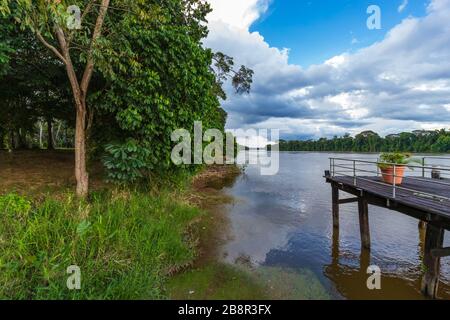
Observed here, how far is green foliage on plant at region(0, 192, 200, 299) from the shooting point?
4.31m

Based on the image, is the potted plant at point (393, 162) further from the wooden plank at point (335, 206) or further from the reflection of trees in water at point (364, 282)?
the reflection of trees in water at point (364, 282)

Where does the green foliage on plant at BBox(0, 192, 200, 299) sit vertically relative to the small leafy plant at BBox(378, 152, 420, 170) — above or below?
below

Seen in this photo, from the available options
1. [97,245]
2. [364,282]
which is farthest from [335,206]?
[97,245]

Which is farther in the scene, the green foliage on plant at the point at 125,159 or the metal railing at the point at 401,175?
the green foliage on plant at the point at 125,159

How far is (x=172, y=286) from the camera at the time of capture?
5.57 m

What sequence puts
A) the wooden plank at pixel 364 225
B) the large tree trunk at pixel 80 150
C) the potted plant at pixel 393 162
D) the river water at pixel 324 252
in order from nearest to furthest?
the river water at pixel 324 252
the large tree trunk at pixel 80 150
the potted plant at pixel 393 162
the wooden plank at pixel 364 225

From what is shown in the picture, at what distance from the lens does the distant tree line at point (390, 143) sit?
2469 inches

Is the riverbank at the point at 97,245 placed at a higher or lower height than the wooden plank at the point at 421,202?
lower

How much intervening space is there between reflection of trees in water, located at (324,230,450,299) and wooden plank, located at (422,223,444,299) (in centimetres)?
32

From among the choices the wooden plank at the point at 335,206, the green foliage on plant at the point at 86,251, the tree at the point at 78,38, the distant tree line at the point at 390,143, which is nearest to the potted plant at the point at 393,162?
the wooden plank at the point at 335,206

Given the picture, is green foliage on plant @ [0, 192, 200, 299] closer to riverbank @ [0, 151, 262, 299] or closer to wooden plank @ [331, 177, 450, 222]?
riverbank @ [0, 151, 262, 299]

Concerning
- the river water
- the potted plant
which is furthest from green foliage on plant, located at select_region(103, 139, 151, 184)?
the potted plant

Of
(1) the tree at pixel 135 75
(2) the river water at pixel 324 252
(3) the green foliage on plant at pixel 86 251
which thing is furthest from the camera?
(1) the tree at pixel 135 75
